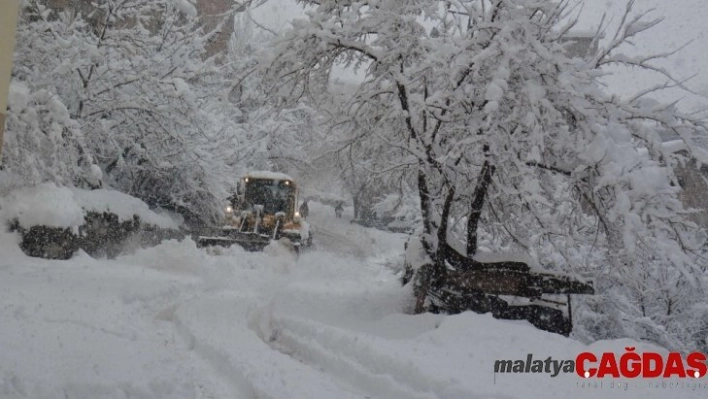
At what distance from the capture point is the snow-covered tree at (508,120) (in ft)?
23.5

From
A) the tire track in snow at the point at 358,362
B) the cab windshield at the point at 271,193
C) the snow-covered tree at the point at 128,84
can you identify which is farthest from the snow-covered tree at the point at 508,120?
the cab windshield at the point at 271,193

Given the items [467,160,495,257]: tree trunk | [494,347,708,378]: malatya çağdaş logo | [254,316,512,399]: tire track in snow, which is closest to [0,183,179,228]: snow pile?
[254,316,512,399]: tire track in snow

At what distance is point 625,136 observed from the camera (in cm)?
724

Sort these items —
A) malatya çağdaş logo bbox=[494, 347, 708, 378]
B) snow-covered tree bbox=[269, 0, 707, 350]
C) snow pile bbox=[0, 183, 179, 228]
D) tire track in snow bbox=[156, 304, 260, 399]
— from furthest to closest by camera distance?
snow pile bbox=[0, 183, 179, 228], snow-covered tree bbox=[269, 0, 707, 350], malatya çağdaş logo bbox=[494, 347, 708, 378], tire track in snow bbox=[156, 304, 260, 399]

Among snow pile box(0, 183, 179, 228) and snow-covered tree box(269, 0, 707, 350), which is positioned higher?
snow-covered tree box(269, 0, 707, 350)

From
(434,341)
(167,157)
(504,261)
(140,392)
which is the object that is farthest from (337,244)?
(140,392)

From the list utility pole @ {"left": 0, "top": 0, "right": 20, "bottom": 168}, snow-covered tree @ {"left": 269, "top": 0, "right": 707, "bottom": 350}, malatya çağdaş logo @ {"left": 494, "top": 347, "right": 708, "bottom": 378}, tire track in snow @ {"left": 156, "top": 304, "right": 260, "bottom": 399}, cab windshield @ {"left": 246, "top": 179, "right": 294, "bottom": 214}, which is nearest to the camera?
utility pole @ {"left": 0, "top": 0, "right": 20, "bottom": 168}

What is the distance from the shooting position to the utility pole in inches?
135

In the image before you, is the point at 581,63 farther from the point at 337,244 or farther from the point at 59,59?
the point at 337,244

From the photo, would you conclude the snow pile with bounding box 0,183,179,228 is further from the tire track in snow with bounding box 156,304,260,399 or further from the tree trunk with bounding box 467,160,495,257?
the tree trunk with bounding box 467,160,495,257

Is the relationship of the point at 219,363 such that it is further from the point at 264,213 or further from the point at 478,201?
the point at 264,213

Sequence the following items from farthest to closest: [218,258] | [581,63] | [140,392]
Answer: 1. [218,258]
2. [581,63]
3. [140,392]

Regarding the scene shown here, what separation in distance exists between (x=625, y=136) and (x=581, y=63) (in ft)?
5.51

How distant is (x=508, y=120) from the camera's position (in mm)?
7316
